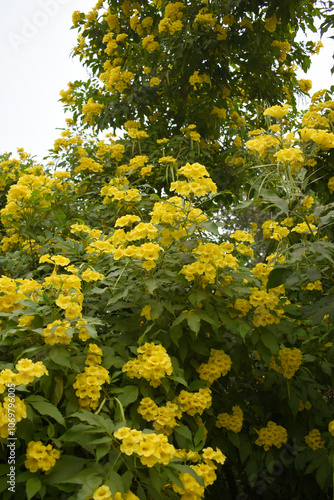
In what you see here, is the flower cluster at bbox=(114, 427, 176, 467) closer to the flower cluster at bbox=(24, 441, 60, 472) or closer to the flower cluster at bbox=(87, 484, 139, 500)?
the flower cluster at bbox=(87, 484, 139, 500)

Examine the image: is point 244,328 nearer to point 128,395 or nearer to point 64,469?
point 128,395

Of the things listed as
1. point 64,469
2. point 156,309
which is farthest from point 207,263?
point 64,469

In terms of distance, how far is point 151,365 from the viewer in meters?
1.33

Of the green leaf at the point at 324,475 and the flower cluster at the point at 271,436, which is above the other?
the flower cluster at the point at 271,436

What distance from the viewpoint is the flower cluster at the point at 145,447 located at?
1.07m

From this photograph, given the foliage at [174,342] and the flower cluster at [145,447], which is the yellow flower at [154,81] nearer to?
the foliage at [174,342]

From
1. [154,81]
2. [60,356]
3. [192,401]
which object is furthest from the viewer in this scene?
[154,81]

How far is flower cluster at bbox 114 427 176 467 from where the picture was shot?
42.2 inches

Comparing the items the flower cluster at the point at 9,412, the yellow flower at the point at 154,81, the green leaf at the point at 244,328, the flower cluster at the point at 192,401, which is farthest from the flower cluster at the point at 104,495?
the yellow flower at the point at 154,81

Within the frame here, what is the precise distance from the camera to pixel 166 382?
1.40 m

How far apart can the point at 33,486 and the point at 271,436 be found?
1130mm

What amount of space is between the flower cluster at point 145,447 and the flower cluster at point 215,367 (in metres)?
0.52

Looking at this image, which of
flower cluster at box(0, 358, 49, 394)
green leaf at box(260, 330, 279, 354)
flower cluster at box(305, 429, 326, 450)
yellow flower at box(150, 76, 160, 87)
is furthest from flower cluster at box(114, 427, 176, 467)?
yellow flower at box(150, 76, 160, 87)

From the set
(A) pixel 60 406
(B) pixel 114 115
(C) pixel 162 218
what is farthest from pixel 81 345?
(B) pixel 114 115
